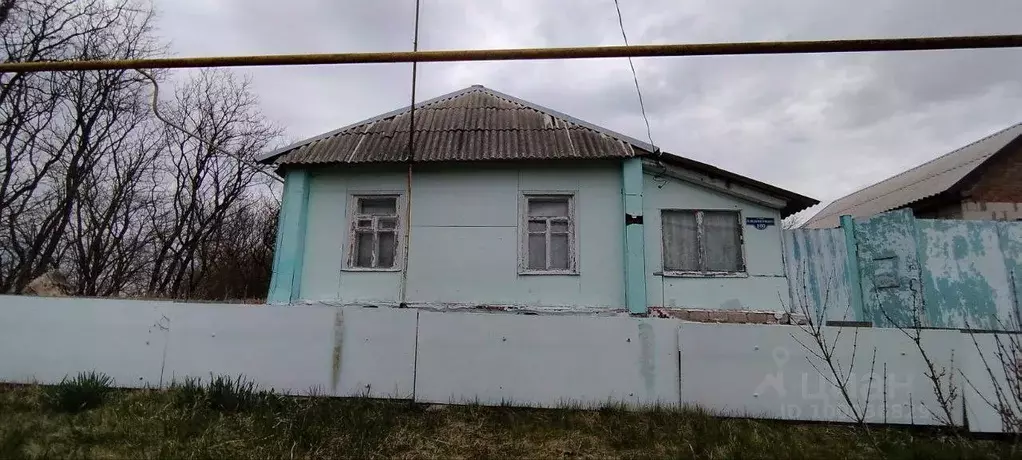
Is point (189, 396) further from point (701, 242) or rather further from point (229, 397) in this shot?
point (701, 242)

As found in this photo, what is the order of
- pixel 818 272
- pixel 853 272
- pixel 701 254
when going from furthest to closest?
pixel 701 254
pixel 818 272
pixel 853 272

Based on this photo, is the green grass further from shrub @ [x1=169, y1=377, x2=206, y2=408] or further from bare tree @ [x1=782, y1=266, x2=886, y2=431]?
bare tree @ [x1=782, y1=266, x2=886, y2=431]

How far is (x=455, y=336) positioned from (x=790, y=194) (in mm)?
6289

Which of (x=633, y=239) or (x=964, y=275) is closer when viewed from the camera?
(x=964, y=275)

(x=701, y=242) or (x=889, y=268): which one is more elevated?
(x=701, y=242)

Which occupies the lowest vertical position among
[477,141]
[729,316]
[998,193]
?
[729,316]

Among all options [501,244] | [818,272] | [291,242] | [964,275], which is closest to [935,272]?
[964,275]

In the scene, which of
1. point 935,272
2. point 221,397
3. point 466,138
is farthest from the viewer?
point 466,138

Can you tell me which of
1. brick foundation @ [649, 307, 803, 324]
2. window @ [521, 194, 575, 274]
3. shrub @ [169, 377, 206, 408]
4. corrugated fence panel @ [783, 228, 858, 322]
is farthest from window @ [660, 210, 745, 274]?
shrub @ [169, 377, 206, 408]

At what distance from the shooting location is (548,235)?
9.11 m

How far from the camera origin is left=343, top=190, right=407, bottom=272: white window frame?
29.9ft

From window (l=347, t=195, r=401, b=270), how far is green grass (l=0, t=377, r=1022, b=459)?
3.33 metres

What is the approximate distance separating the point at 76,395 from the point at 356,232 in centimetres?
455

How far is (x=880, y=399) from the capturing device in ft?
19.6
